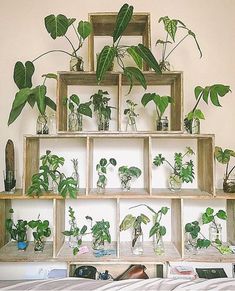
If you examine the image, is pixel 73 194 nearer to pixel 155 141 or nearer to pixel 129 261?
pixel 129 261

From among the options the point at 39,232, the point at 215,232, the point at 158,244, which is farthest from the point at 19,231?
the point at 215,232

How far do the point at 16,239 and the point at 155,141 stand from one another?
1109 mm

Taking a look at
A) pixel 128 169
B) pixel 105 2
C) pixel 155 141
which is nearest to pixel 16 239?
pixel 128 169

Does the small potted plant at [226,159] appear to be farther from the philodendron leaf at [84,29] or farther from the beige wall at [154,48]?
the philodendron leaf at [84,29]

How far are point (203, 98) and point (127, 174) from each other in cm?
65

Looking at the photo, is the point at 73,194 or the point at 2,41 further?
the point at 2,41

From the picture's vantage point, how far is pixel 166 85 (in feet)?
6.40

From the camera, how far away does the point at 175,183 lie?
177cm

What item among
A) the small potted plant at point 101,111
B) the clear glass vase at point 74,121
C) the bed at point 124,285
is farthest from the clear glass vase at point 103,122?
the bed at point 124,285

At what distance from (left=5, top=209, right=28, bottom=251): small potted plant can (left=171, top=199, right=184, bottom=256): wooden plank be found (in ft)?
3.07

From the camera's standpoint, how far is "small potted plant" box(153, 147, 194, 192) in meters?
1.72

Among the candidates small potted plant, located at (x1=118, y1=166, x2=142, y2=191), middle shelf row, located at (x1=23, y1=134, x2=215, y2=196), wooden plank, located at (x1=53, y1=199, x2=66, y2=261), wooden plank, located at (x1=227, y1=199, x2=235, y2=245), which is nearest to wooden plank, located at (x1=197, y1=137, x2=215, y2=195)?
middle shelf row, located at (x1=23, y1=134, x2=215, y2=196)

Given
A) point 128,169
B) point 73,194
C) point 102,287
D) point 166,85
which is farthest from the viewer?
point 166,85

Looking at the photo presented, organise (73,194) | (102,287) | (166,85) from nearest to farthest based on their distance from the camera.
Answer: (102,287)
(73,194)
(166,85)
